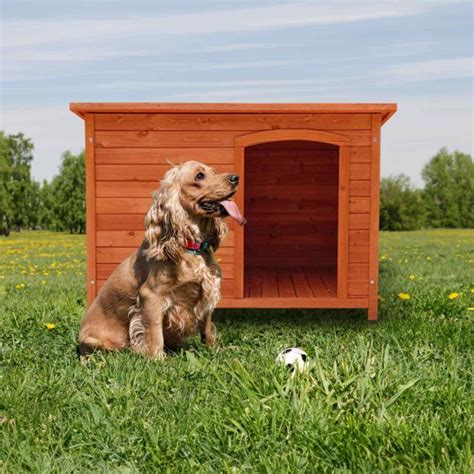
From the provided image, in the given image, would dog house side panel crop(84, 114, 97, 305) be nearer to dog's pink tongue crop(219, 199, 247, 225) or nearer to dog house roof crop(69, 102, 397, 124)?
dog house roof crop(69, 102, 397, 124)

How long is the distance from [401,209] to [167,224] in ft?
90.0

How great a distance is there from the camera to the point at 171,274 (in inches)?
191

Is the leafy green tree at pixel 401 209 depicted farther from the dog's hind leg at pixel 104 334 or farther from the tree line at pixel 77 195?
the dog's hind leg at pixel 104 334

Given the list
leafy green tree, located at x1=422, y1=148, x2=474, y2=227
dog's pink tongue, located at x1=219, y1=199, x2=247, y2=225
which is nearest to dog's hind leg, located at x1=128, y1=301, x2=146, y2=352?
dog's pink tongue, located at x1=219, y1=199, x2=247, y2=225

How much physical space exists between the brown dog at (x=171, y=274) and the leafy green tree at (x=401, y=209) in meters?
26.5

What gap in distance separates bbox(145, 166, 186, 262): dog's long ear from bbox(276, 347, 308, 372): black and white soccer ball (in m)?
1.09

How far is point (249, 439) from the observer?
3.11m

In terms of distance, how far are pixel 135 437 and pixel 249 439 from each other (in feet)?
1.69

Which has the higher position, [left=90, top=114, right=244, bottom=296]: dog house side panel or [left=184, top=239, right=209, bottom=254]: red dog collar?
[left=90, top=114, right=244, bottom=296]: dog house side panel

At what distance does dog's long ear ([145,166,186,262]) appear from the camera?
15.8 feet

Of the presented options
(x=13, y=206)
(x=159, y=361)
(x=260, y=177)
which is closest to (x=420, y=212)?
(x=13, y=206)

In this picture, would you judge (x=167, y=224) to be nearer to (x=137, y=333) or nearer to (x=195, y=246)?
(x=195, y=246)

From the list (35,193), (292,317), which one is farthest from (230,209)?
(35,193)

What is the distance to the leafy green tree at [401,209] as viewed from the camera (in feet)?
102
